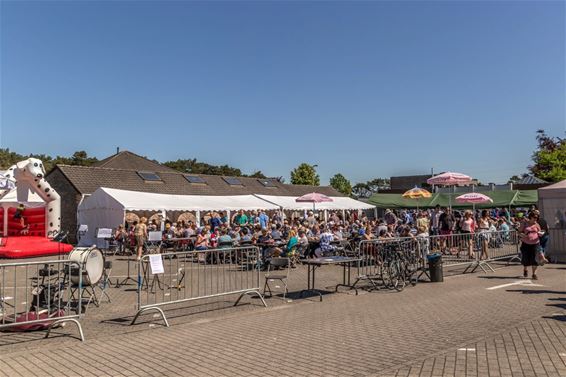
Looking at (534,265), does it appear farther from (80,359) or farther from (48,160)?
(48,160)

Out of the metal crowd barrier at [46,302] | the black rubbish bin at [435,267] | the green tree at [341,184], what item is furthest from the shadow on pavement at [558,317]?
the green tree at [341,184]

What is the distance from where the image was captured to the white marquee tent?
15289mm

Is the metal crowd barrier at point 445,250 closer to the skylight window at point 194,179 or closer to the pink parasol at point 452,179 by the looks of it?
the pink parasol at point 452,179

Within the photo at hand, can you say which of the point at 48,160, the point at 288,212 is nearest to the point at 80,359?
the point at 288,212

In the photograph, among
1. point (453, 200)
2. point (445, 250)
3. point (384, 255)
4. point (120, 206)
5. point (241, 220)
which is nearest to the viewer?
point (384, 255)

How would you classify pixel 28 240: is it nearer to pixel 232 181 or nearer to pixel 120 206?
pixel 120 206

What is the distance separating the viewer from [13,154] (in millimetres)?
73750

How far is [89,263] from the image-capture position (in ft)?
26.7

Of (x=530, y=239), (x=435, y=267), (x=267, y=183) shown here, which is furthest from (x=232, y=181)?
(x=530, y=239)

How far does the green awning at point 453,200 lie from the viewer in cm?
2998

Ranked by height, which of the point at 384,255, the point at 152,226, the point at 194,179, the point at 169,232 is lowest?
the point at 384,255

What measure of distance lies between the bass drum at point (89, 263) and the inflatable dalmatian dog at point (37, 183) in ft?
31.8

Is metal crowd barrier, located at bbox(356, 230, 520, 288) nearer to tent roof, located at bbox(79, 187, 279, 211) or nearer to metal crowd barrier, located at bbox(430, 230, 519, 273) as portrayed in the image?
metal crowd barrier, located at bbox(430, 230, 519, 273)

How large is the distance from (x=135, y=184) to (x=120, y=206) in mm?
10685
